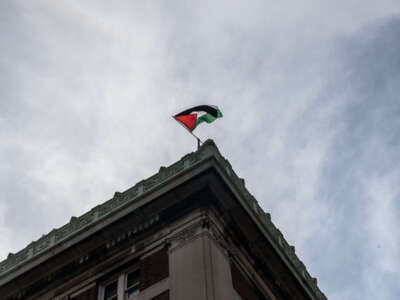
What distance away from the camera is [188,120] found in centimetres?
4688

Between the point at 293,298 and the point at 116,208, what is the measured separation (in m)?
10.6

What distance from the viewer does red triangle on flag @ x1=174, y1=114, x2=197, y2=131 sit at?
46.6 meters

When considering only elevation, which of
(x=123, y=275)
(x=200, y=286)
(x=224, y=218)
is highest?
(x=224, y=218)

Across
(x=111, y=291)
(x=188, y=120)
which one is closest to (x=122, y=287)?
(x=111, y=291)

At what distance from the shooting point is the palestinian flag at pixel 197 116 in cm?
4678

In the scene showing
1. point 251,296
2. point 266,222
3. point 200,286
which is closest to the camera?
point 200,286

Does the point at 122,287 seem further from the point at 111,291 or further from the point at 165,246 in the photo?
the point at 165,246

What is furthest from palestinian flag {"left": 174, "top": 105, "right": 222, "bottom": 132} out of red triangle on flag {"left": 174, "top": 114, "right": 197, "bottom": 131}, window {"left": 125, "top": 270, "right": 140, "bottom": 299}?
window {"left": 125, "top": 270, "right": 140, "bottom": 299}

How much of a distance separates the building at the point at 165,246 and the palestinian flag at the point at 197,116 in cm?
478

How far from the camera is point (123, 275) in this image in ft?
128

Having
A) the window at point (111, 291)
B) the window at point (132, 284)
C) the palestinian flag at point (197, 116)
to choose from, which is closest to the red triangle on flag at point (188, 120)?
the palestinian flag at point (197, 116)

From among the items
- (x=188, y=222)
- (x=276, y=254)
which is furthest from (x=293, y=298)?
(x=188, y=222)

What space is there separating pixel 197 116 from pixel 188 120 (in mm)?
729

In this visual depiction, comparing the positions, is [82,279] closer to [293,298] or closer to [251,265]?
[251,265]
